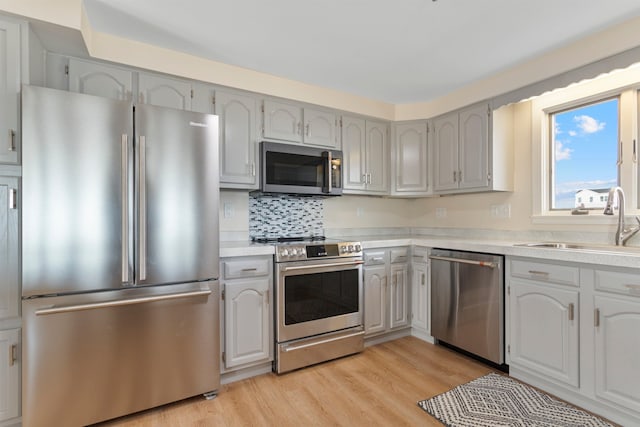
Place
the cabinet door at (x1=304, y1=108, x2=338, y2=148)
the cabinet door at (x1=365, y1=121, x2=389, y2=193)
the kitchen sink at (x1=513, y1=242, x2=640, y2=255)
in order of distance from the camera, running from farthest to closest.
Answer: the cabinet door at (x1=365, y1=121, x2=389, y2=193), the cabinet door at (x1=304, y1=108, x2=338, y2=148), the kitchen sink at (x1=513, y1=242, x2=640, y2=255)

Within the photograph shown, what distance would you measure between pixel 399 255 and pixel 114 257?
2.31 m

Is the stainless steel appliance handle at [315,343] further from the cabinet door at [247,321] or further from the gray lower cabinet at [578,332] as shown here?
the gray lower cabinet at [578,332]

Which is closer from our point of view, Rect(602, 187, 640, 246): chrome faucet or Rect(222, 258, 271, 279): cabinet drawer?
Rect(602, 187, 640, 246): chrome faucet

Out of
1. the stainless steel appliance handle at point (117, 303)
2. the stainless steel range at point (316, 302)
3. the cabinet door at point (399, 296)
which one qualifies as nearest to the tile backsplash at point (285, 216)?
the stainless steel range at point (316, 302)

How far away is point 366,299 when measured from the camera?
2.86 meters

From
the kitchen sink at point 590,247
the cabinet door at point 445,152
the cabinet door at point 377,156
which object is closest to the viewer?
the kitchen sink at point 590,247

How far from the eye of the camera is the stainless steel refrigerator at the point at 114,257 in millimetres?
1639

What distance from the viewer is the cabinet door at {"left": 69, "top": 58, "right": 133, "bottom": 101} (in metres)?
2.09

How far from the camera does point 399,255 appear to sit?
308 centimetres

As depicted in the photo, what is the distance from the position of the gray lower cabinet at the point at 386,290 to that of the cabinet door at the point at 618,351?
148cm

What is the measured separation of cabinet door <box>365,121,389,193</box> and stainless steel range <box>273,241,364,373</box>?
2.91 ft

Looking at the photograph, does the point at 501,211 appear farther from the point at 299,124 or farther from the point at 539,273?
the point at 299,124

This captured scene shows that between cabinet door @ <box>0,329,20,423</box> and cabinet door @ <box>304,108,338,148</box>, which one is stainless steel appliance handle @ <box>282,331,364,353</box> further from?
cabinet door @ <box>304,108,338,148</box>

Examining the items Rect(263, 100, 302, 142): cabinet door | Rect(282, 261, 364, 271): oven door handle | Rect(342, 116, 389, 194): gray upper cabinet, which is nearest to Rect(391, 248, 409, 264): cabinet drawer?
Rect(282, 261, 364, 271): oven door handle
